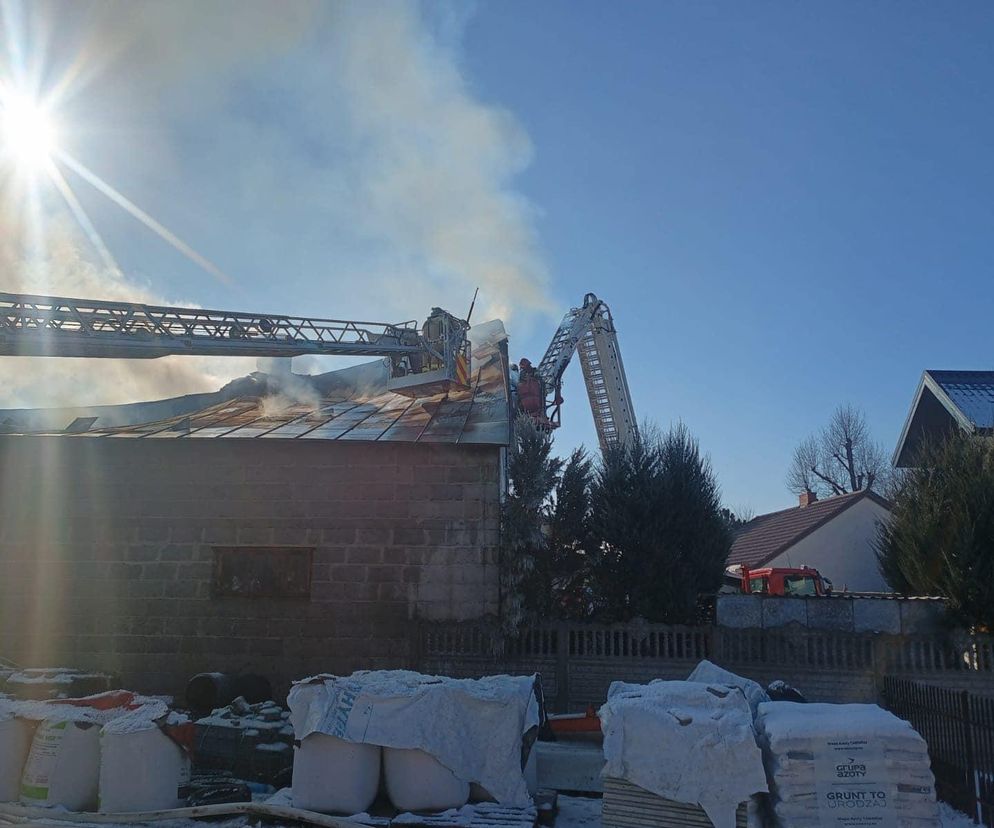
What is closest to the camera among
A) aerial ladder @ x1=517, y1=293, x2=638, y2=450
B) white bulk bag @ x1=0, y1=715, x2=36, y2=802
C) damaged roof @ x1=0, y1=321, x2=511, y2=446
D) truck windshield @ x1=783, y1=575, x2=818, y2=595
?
white bulk bag @ x1=0, y1=715, x2=36, y2=802

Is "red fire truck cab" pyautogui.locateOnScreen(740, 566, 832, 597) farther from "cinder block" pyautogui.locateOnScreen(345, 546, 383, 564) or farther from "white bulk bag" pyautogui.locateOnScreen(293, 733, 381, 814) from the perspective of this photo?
"white bulk bag" pyautogui.locateOnScreen(293, 733, 381, 814)

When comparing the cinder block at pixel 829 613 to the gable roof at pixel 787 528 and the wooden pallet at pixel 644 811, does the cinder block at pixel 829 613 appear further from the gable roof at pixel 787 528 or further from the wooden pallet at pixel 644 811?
the gable roof at pixel 787 528

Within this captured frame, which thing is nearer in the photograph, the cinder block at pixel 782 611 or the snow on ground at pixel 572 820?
the snow on ground at pixel 572 820

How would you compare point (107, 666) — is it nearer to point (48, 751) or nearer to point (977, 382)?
point (48, 751)

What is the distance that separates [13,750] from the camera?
7.51 metres

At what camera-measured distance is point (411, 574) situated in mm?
11852

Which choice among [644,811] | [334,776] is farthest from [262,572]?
[644,811]

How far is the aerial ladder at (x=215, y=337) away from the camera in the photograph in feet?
47.3

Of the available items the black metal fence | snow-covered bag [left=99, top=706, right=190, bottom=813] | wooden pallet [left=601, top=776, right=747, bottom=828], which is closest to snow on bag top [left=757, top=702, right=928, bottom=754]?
wooden pallet [left=601, top=776, right=747, bottom=828]

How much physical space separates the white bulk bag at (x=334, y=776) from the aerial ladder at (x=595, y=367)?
2079cm

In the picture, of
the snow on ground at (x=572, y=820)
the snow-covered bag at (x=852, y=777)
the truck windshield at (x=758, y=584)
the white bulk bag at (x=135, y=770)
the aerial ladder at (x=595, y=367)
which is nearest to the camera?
the snow-covered bag at (x=852, y=777)

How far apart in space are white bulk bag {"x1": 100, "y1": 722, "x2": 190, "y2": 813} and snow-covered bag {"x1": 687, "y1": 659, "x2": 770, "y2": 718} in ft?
15.6

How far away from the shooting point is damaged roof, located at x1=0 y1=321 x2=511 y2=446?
42.1 ft

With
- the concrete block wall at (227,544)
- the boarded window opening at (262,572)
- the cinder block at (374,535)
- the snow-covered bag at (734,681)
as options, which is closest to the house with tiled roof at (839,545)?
the concrete block wall at (227,544)
